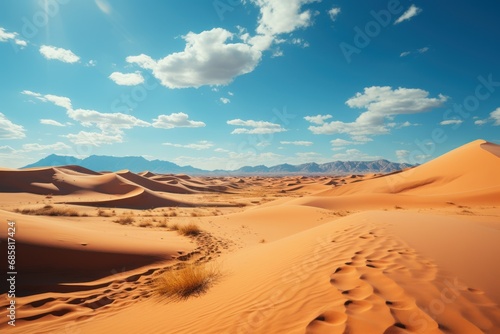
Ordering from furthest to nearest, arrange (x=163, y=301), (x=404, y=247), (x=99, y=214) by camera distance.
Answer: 1. (x=99, y=214)
2. (x=404, y=247)
3. (x=163, y=301)

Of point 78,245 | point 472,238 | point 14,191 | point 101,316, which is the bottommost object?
point 101,316

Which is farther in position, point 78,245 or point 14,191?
point 14,191

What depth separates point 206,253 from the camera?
8.88 metres

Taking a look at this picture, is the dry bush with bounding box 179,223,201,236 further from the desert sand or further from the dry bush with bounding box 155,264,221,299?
the dry bush with bounding box 155,264,221,299

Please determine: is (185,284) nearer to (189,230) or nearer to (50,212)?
(189,230)

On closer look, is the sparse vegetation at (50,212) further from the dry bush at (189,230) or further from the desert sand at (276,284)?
the desert sand at (276,284)

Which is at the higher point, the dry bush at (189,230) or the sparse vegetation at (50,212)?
the sparse vegetation at (50,212)

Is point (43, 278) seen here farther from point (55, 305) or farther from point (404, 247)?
point (404, 247)

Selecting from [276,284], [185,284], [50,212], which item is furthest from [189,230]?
[50,212]

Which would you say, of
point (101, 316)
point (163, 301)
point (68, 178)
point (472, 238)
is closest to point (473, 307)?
point (472, 238)

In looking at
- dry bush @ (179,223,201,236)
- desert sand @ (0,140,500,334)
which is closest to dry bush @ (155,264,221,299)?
desert sand @ (0,140,500,334)

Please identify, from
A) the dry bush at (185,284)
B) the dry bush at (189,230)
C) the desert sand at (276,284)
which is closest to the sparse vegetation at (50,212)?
the dry bush at (189,230)

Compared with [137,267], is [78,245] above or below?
above

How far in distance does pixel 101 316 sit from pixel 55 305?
3.16 ft
